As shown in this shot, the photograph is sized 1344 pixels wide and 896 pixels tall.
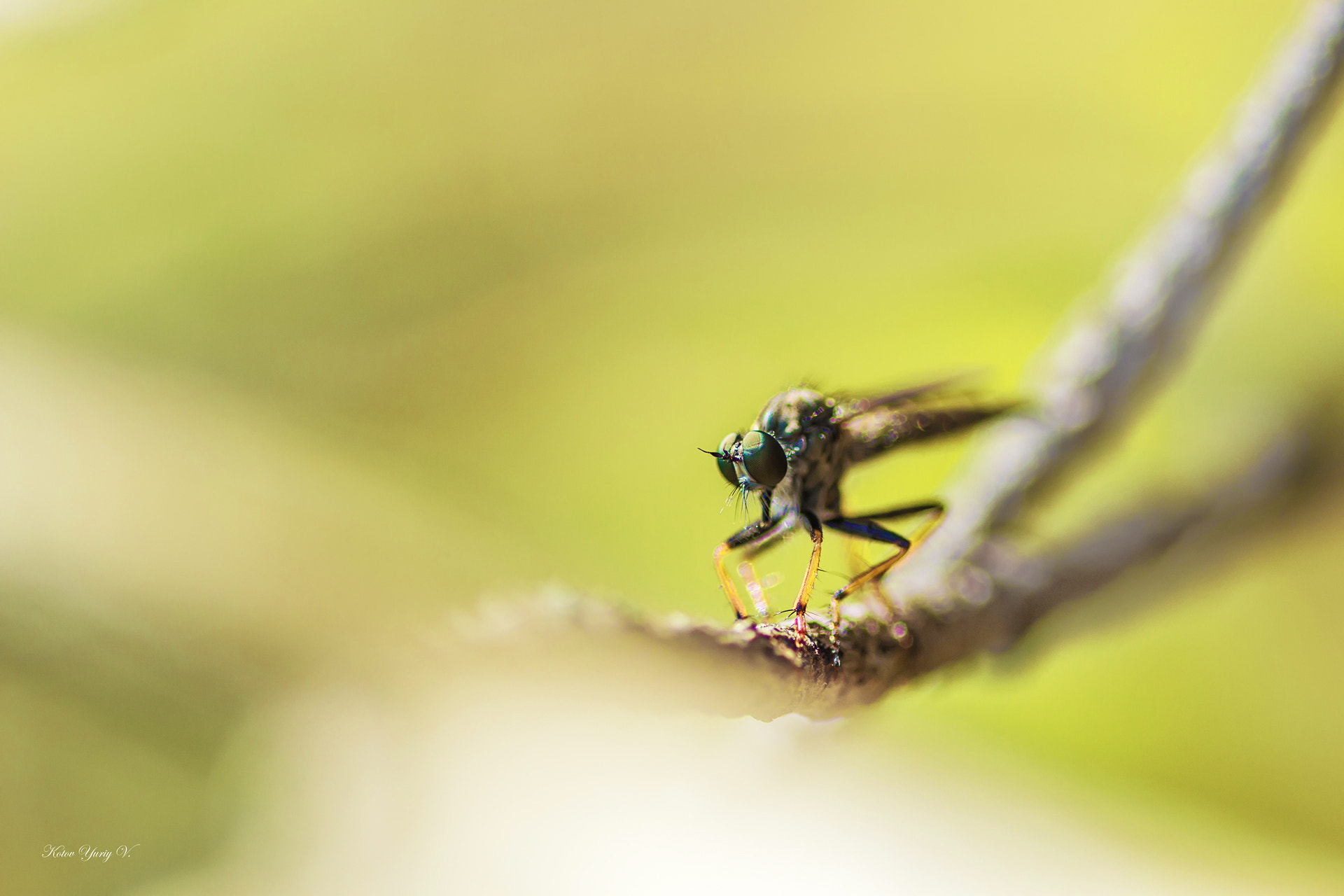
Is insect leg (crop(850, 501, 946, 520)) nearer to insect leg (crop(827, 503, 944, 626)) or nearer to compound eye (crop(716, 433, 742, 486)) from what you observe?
insect leg (crop(827, 503, 944, 626))

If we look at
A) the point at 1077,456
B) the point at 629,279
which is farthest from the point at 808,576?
the point at 629,279

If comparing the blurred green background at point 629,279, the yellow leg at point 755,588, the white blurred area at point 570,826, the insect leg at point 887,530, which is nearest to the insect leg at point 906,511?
the insect leg at point 887,530

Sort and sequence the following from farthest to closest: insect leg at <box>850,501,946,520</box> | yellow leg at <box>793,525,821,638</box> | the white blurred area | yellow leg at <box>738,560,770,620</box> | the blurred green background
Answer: the blurred green background < the white blurred area < insect leg at <box>850,501,946,520</box> < yellow leg at <box>738,560,770,620</box> < yellow leg at <box>793,525,821,638</box>

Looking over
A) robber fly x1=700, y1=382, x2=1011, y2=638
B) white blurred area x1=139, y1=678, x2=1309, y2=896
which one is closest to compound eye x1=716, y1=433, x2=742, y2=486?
robber fly x1=700, y1=382, x2=1011, y2=638

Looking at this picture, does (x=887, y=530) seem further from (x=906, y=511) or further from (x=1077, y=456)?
(x=1077, y=456)

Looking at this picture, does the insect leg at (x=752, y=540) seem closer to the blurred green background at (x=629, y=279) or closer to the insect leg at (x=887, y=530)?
the insect leg at (x=887, y=530)

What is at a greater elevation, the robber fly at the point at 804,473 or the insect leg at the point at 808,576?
the robber fly at the point at 804,473

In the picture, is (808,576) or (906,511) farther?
(906,511)
